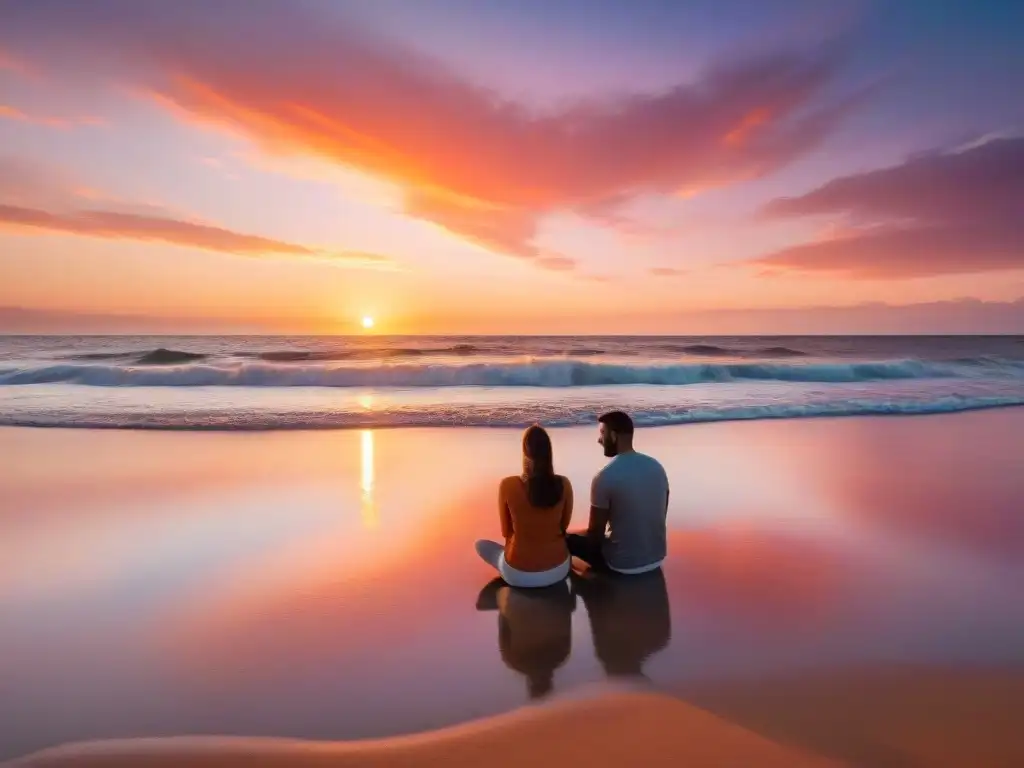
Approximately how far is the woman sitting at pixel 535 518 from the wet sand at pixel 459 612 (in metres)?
0.21

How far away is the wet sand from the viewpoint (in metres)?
2.74

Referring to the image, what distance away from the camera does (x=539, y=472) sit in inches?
156

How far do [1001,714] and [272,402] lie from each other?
1361 cm

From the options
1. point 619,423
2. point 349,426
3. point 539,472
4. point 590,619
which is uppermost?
point 619,423

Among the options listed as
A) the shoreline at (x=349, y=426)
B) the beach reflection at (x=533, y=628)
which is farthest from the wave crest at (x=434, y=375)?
the beach reflection at (x=533, y=628)

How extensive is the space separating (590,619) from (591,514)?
800 mm

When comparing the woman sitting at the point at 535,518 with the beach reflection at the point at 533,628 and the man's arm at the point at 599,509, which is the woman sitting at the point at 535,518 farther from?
the man's arm at the point at 599,509

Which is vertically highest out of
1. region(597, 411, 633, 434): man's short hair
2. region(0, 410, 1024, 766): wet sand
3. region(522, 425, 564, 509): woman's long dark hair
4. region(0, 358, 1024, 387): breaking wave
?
region(597, 411, 633, 434): man's short hair

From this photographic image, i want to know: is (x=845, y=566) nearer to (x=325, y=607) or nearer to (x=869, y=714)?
(x=869, y=714)

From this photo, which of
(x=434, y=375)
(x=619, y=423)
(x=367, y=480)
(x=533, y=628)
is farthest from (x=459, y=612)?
(x=434, y=375)

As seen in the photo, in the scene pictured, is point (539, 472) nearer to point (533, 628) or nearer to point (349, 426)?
point (533, 628)

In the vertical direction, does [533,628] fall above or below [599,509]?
below

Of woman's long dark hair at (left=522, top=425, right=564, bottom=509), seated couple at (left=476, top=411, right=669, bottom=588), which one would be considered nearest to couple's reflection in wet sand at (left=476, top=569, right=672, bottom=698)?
seated couple at (left=476, top=411, right=669, bottom=588)

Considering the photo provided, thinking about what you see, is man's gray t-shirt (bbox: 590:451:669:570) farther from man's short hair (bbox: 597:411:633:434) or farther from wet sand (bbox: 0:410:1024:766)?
wet sand (bbox: 0:410:1024:766)
